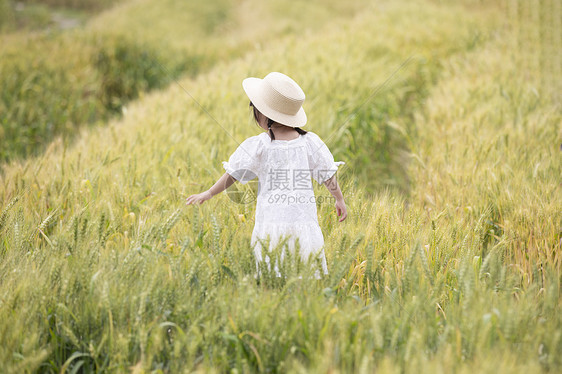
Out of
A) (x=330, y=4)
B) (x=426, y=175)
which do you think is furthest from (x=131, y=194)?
(x=330, y=4)

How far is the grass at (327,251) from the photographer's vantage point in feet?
4.51

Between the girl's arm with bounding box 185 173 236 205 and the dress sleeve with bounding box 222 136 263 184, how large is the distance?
0.04 metres

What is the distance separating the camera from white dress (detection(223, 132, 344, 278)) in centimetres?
198

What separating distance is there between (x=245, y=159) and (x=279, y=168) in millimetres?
160

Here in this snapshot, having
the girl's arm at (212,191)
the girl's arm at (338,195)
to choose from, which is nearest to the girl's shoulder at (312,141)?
the girl's arm at (338,195)

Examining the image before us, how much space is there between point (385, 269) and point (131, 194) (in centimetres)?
146

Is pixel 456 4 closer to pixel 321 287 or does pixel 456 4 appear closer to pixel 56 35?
pixel 56 35

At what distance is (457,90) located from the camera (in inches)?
190

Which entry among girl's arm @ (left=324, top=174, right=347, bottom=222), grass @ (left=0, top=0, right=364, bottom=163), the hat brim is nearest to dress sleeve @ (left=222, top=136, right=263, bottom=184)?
the hat brim

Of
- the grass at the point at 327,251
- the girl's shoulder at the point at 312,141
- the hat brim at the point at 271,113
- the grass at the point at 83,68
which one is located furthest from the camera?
the grass at the point at 83,68

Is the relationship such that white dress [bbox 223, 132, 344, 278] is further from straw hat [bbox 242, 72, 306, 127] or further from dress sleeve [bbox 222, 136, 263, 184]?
straw hat [bbox 242, 72, 306, 127]

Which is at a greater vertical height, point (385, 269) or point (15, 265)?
point (15, 265)

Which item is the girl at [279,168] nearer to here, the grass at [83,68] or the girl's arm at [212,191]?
the girl's arm at [212,191]

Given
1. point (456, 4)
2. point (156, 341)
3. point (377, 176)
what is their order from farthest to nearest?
1. point (456, 4)
2. point (377, 176)
3. point (156, 341)
